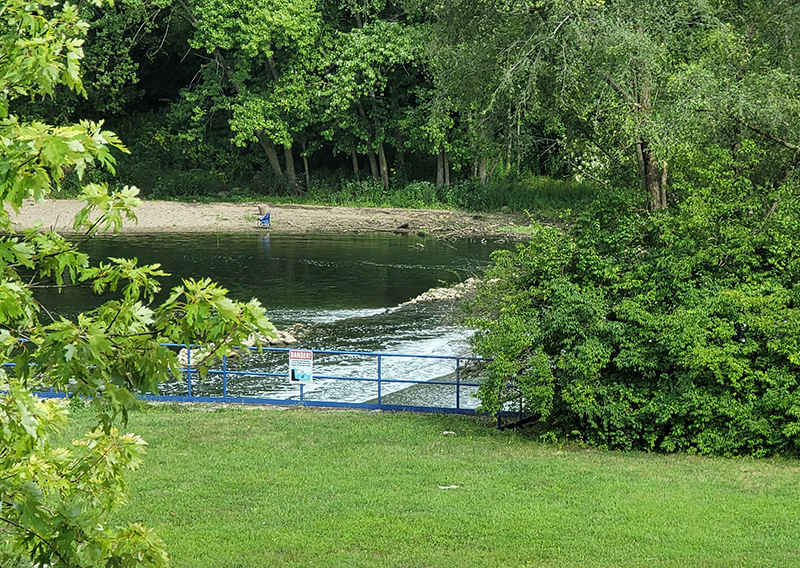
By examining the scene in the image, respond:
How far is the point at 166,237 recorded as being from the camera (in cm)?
5134

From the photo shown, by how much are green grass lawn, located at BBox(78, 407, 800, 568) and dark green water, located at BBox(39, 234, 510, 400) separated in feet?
19.8

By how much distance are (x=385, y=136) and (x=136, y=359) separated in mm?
55882

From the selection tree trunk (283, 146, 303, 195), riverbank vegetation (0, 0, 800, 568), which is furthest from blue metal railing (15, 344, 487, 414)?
tree trunk (283, 146, 303, 195)

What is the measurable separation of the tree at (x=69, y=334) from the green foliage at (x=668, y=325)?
10900 mm

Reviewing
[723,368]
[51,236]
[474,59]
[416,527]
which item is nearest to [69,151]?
[51,236]

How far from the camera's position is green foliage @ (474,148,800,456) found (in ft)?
51.7

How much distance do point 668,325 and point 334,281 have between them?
23.8 meters

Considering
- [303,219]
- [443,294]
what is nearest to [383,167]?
[303,219]

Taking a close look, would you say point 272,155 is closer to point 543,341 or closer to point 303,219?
point 303,219

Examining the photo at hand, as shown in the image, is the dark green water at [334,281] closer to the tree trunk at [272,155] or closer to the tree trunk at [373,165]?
the tree trunk at [373,165]

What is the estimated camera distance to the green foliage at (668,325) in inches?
621

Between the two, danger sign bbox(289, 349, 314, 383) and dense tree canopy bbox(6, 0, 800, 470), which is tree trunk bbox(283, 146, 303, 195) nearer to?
dense tree canopy bbox(6, 0, 800, 470)

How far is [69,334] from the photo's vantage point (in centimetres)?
497

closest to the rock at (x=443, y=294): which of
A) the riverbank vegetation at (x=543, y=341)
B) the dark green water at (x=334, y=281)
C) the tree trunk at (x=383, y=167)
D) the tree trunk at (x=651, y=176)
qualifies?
the dark green water at (x=334, y=281)
